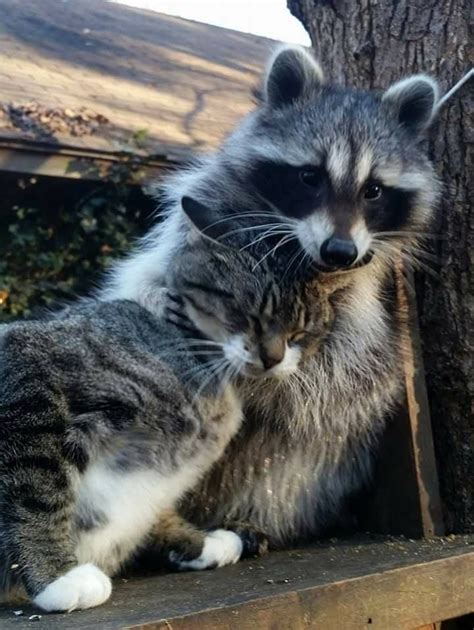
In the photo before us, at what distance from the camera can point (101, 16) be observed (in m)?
5.74

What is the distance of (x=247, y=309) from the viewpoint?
2018 mm

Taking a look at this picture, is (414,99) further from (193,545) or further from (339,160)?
(193,545)

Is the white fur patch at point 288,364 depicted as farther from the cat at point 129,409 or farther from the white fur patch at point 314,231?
the white fur patch at point 314,231

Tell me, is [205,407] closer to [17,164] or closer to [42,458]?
[42,458]

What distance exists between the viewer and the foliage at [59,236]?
409 centimetres

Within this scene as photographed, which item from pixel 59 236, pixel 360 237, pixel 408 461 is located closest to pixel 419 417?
pixel 408 461

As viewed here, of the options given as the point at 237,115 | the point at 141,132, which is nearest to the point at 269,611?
the point at 141,132

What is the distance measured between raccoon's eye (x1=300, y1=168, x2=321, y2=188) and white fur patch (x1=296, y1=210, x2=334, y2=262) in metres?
0.11

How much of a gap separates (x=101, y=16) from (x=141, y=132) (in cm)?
207

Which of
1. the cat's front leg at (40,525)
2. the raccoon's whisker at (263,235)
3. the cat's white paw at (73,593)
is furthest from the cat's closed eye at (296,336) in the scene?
the cat's white paw at (73,593)

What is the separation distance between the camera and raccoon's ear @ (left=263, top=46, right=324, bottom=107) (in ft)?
7.52

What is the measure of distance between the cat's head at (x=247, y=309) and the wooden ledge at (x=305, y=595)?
44 centimetres

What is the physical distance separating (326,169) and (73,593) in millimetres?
1103

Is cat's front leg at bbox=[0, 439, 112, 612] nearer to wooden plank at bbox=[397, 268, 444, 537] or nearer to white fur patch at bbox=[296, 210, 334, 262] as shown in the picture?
white fur patch at bbox=[296, 210, 334, 262]
